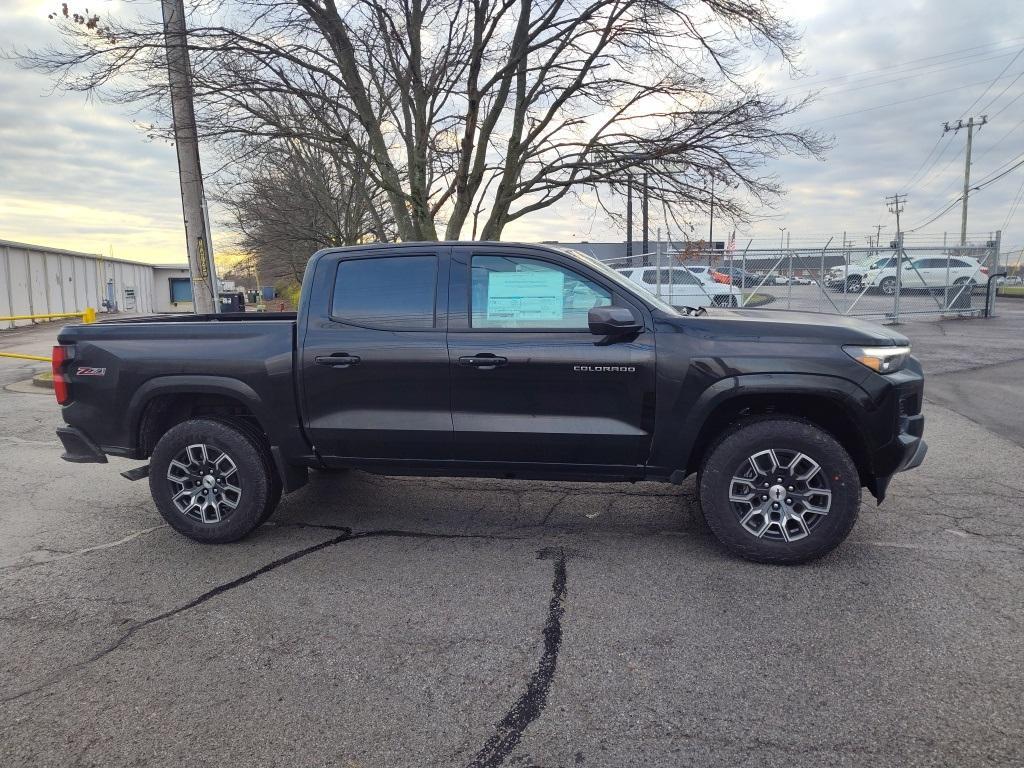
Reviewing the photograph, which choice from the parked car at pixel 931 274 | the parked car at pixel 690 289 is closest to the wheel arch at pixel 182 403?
the parked car at pixel 690 289

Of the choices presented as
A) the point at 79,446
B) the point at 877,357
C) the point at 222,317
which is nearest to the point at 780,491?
the point at 877,357

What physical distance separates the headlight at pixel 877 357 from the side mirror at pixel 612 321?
1171 mm

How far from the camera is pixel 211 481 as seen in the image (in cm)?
450

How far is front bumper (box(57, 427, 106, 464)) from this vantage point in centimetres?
468

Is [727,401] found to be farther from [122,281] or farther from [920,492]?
[122,281]

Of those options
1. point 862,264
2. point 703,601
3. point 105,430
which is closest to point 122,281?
point 862,264

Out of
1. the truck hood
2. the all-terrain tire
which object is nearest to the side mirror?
the truck hood

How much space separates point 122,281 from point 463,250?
50274mm

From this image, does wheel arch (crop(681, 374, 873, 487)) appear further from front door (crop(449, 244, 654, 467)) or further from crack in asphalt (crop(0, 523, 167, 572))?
crack in asphalt (crop(0, 523, 167, 572))

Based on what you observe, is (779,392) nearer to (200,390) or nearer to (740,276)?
(200,390)

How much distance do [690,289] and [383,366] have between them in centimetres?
1697

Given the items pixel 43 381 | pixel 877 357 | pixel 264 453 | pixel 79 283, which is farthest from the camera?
pixel 79 283

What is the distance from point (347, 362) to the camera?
14.3ft

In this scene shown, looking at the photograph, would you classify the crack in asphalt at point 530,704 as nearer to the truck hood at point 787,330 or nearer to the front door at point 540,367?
the front door at point 540,367
